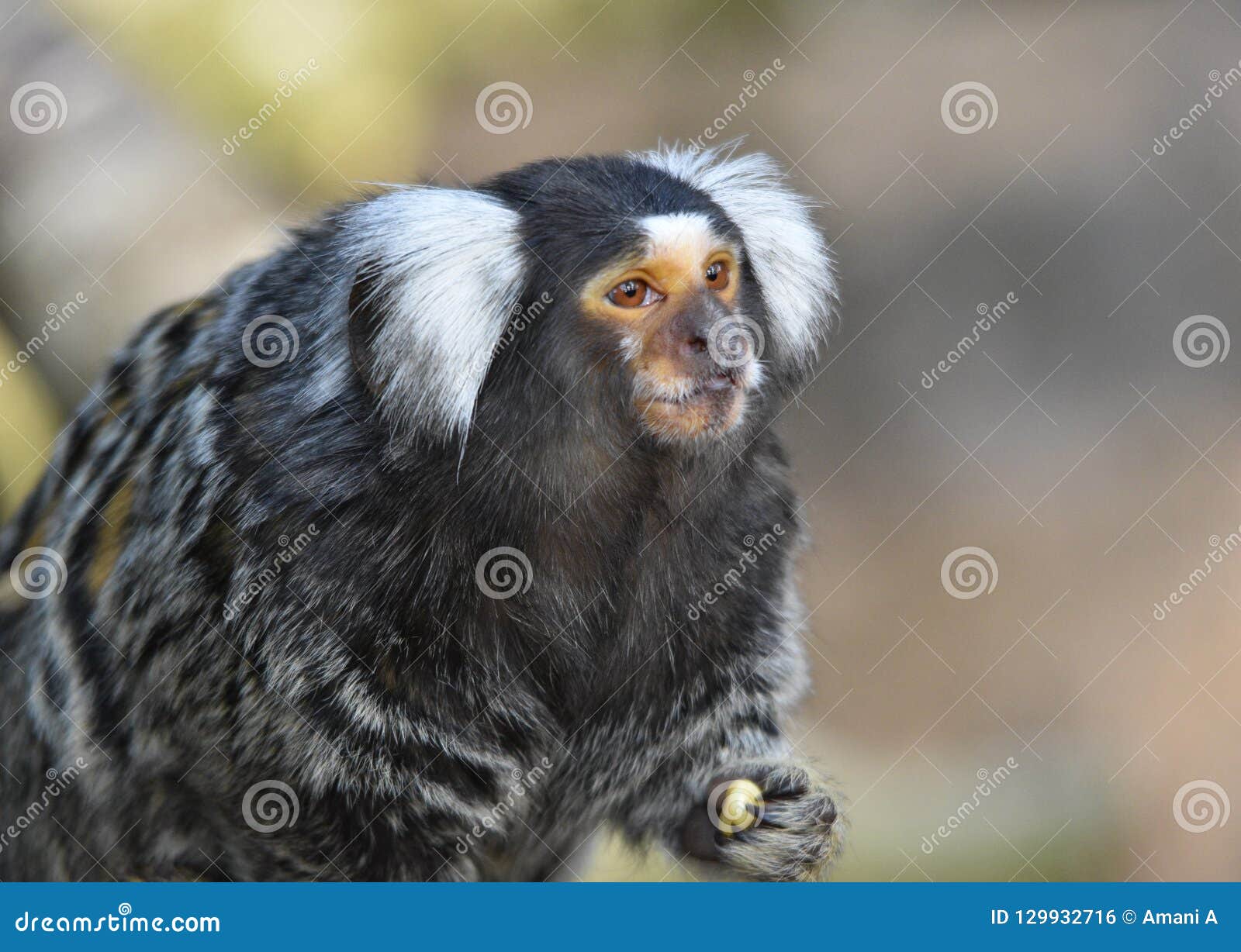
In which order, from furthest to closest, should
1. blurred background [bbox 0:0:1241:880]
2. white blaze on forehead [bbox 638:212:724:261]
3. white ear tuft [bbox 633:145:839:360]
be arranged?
blurred background [bbox 0:0:1241:880]
white ear tuft [bbox 633:145:839:360]
white blaze on forehead [bbox 638:212:724:261]

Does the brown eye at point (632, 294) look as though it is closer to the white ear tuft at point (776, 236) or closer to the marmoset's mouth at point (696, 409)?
the marmoset's mouth at point (696, 409)

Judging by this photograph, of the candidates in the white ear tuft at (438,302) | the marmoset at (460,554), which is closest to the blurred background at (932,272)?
the marmoset at (460,554)

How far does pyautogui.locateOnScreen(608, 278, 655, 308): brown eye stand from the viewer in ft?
6.22

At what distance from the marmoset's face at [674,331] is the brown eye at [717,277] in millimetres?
37

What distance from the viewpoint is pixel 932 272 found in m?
4.46

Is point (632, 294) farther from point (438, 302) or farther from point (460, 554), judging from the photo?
point (460, 554)

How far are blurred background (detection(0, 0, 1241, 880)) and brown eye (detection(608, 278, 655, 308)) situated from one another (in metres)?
1.83

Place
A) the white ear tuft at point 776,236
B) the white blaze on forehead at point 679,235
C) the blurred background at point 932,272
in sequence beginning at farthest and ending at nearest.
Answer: the blurred background at point 932,272, the white ear tuft at point 776,236, the white blaze on forehead at point 679,235

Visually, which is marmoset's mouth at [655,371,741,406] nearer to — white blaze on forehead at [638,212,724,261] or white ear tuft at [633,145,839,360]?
white blaze on forehead at [638,212,724,261]

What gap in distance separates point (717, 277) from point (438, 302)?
0.42m

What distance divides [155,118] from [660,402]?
87.5 inches

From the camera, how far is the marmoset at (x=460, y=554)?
1.92m

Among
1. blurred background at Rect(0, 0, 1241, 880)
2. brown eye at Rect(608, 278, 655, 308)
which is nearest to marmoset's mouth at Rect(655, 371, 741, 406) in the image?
brown eye at Rect(608, 278, 655, 308)

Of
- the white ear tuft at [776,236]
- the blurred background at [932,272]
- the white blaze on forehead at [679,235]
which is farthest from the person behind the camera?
the blurred background at [932,272]
